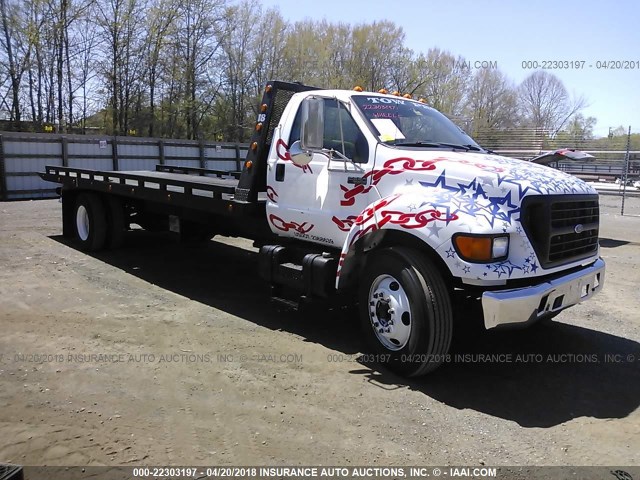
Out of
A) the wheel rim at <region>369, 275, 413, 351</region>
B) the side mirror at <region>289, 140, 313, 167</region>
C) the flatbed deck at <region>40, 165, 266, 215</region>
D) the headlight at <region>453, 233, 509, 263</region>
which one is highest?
the side mirror at <region>289, 140, 313, 167</region>

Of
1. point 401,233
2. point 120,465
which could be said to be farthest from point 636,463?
point 120,465

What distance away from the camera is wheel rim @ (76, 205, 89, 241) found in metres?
9.52

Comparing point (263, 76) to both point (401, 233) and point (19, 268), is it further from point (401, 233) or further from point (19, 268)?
point (401, 233)

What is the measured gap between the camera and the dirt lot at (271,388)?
346cm

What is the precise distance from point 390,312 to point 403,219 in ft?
2.59

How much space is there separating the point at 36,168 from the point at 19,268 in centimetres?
1228

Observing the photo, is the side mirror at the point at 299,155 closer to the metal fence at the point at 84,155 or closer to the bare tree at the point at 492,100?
the metal fence at the point at 84,155

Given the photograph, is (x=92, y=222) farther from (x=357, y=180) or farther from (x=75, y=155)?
(x=75, y=155)

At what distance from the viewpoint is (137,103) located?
32344mm

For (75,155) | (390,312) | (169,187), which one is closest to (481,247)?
(390,312)

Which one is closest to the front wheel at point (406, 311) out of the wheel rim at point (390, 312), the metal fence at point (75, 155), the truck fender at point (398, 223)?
the wheel rim at point (390, 312)

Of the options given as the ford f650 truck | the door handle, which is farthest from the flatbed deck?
the door handle

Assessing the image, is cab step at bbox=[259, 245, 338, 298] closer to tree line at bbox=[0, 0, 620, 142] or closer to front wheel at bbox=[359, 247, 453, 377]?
front wheel at bbox=[359, 247, 453, 377]

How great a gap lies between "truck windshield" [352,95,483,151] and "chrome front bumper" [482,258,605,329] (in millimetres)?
1688
